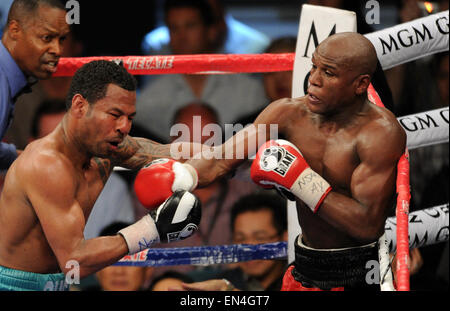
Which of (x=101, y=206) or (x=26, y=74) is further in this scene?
(x=101, y=206)

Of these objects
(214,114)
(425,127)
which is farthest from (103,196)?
(425,127)

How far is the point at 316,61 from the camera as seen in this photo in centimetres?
203

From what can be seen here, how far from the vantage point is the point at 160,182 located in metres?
2.01

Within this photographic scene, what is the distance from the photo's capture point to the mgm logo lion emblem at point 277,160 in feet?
6.35

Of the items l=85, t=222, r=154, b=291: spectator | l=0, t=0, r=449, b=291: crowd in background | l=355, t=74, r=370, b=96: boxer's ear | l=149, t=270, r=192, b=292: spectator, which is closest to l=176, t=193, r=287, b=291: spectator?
l=0, t=0, r=449, b=291: crowd in background

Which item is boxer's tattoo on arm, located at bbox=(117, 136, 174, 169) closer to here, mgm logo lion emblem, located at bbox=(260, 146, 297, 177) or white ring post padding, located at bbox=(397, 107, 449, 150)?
mgm logo lion emblem, located at bbox=(260, 146, 297, 177)

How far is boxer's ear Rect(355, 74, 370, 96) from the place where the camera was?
79.4 inches

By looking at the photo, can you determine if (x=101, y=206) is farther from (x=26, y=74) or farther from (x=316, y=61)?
(x=316, y=61)

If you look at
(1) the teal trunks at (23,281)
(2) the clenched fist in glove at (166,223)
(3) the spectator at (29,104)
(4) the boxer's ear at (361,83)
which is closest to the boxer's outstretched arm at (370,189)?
(4) the boxer's ear at (361,83)

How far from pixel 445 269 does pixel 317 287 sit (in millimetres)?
1467

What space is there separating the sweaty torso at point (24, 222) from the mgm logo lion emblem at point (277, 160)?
59 cm

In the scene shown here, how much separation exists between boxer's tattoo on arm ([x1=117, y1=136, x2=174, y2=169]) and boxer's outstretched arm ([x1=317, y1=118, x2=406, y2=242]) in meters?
0.72

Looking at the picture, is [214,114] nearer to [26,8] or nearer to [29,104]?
[29,104]
